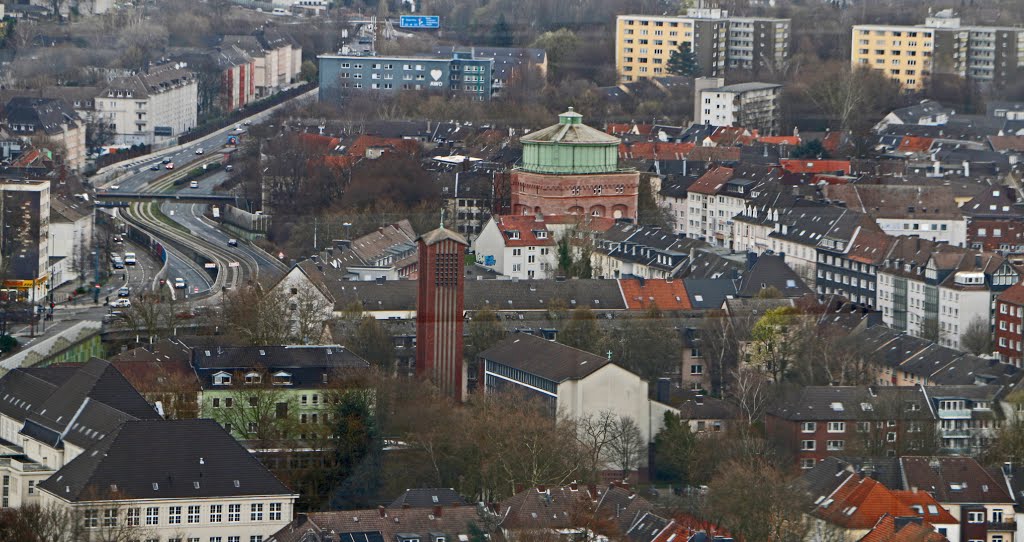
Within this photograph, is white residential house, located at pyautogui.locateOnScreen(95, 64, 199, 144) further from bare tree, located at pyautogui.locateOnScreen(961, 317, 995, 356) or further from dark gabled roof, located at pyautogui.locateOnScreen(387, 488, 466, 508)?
dark gabled roof, located at pyautogui.locateOnScreen(387, 488, 466, 508)

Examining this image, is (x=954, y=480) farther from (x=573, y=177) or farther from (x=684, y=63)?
(x=684, y=63)

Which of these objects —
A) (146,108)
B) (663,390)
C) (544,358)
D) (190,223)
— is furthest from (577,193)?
(146,108)

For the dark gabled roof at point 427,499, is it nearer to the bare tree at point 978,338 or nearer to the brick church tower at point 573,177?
the bare tree at point 978,338

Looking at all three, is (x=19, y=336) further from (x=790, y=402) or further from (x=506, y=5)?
(x=506, y=5)

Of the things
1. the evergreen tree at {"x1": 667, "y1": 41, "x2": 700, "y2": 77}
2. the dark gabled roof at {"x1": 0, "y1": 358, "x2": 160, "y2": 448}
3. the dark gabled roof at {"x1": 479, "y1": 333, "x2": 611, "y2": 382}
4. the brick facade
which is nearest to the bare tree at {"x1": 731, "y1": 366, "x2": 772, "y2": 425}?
the dark gabled roof at {"x1": 479, "y1": 333, "x2": 611, "y2": 382}

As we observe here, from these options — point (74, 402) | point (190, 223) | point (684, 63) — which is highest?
point (74, 402)

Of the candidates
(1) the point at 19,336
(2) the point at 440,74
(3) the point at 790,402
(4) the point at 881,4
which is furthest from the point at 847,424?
(4) the point at 881,4
